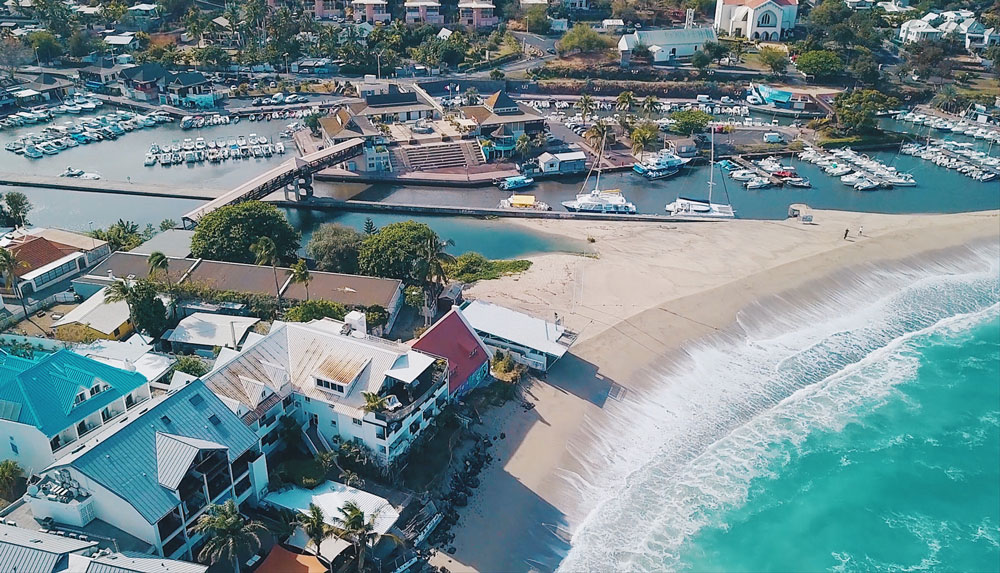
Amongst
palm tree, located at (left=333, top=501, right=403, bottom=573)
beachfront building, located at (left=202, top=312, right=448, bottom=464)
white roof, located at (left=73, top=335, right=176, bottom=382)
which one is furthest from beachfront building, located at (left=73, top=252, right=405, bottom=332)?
palm tree, located at (left=333, top=501, right=403, bottom=573)

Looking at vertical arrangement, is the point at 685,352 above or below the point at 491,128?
below

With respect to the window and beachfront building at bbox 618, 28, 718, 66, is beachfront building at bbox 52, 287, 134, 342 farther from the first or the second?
Result: beachfront building at bbox 618, 28, 718, 66

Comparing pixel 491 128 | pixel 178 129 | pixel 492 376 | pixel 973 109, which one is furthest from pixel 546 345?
pixel 973 109

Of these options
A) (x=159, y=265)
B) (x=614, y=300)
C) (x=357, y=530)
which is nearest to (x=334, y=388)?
→ (x=357, y=530)

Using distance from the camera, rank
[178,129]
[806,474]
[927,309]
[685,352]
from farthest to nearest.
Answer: [178,129] → [927,309] → [685,352] → [806,474]

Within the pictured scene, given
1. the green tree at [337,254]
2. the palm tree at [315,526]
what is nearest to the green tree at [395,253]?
the green tree at [337,254]

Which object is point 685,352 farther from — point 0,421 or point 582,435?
point 0,421

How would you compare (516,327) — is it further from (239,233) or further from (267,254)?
(239,233)
